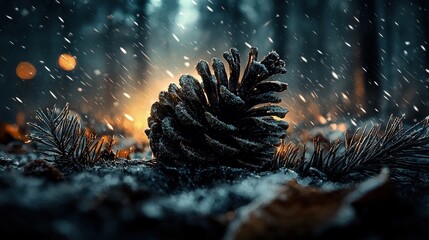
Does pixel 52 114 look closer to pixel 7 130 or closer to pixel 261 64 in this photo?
pixel 261 64

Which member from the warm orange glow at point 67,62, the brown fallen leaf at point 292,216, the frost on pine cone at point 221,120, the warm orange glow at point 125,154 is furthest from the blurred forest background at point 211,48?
the brown fallen leaf at point 292,216

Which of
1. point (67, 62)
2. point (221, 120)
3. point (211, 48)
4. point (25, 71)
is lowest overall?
point (221, 120)

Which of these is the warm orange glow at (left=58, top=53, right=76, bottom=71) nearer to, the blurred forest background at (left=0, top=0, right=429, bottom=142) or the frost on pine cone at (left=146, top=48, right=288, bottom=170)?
the blurred forest background at (left=0, top=0, right=429, bottom=142)

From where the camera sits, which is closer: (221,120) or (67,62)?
(221,120)

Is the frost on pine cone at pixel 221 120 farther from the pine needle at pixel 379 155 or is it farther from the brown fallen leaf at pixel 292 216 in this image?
the brown fallen leaf at pixel 292 216

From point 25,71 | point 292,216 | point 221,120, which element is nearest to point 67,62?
point 25,71

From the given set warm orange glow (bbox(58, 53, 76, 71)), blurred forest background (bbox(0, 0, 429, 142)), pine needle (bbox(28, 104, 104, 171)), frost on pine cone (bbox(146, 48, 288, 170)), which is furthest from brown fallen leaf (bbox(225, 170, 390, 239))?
warm orange glow (bbox(58, 53, 76, 71))

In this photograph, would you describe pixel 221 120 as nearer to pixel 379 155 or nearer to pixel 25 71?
pixel 379 155
